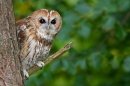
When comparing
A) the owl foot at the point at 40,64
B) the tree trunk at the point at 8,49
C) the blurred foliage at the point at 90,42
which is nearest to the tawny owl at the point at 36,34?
the owl foot at the point at 40,64

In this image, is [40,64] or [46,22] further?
[46,22]

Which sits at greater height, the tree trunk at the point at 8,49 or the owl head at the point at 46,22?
the owl head at the point at 46,22

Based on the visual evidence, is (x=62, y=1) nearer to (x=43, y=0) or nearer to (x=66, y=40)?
(x=43, y=0)

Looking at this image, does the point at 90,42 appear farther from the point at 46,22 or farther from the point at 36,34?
the point at 36,34

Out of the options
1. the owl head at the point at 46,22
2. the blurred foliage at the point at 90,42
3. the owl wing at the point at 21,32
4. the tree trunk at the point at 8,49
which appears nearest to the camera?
the tree trunk at the point at 8,49

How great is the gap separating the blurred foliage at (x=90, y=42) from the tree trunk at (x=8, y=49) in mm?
1916

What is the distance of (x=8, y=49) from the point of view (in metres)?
3.37

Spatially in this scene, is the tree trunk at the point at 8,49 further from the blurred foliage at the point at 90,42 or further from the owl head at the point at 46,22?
the blurred foliage at the point at 90,42

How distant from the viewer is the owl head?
4508mm

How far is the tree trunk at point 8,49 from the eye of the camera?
3348 mm

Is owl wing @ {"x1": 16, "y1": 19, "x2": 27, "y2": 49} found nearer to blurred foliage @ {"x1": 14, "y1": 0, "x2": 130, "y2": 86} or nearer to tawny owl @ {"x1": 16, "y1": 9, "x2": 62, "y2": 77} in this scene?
tawny owl @ {"x1": 16, "y1": 9, "x2": 62, "y2": 77}

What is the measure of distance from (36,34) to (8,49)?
44.9 inches

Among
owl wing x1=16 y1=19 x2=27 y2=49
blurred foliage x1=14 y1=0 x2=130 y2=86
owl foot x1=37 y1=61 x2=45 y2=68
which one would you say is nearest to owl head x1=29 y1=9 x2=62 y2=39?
owl wing x1=16 y1=19 x2=27 y2=49

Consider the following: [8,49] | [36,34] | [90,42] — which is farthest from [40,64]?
[90,42]
